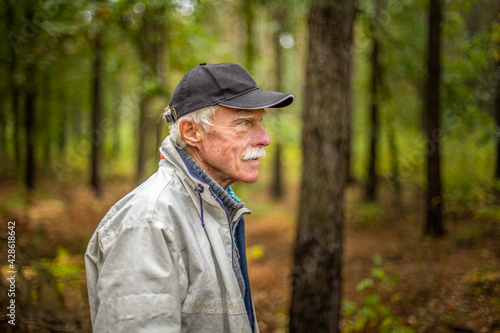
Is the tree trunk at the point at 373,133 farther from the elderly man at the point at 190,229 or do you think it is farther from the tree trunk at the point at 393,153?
the elderly man at the point at 190,229

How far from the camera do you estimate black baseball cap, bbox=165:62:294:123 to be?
1.91m

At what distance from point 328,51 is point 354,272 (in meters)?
5.77

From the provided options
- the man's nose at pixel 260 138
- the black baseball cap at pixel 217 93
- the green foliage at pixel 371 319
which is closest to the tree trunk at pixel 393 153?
the green foliage at pixel 371 319

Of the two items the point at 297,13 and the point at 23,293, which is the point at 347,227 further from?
the point at 23,293

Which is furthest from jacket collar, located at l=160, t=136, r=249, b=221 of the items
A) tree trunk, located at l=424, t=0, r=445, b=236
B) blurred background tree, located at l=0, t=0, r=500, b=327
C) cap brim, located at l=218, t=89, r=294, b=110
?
tree trunk, located at l=424, t=0, r=445, b=236

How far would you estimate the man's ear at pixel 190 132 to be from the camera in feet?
6.50

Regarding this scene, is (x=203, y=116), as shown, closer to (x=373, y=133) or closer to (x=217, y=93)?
(x=217, y=93)

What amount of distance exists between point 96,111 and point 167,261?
14268 mm

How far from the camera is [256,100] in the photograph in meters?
1.95

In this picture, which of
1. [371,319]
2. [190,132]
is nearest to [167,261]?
[190,132]

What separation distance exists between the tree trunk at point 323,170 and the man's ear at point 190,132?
225 centimetres

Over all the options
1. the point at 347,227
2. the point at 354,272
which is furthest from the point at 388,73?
the point at 354,272

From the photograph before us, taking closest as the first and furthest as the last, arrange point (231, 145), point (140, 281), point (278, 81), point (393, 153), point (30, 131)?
point (140, 281)
point (231, 145)
point (393, 153)
point (30, 131)
point (278, 81)

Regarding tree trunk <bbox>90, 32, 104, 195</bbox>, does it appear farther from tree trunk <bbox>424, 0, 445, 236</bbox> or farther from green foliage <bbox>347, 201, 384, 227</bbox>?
green foliage <bbox>347, 201, 384, 227</bbox>
